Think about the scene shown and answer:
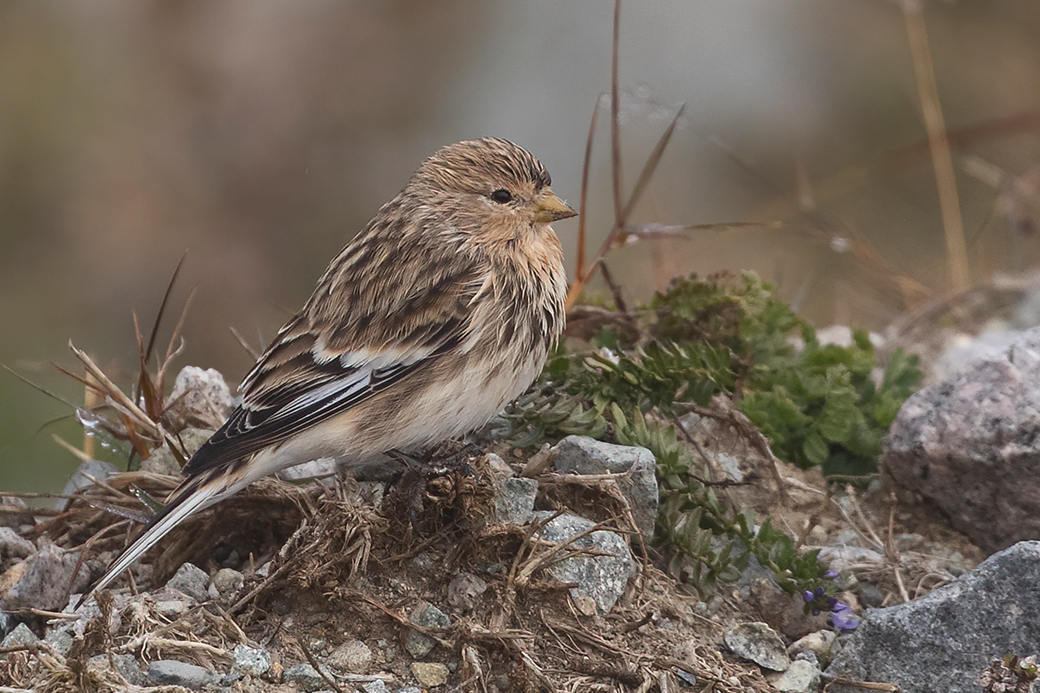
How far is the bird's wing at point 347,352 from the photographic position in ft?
10.8

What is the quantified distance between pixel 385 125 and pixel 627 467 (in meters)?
6.64

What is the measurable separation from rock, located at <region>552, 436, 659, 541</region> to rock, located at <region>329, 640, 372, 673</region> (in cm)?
84

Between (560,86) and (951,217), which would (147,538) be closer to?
(951,217)

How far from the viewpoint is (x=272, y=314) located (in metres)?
7.35

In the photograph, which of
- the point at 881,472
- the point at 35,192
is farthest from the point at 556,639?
the point at 35,192

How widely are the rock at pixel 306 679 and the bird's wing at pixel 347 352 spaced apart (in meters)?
0.66

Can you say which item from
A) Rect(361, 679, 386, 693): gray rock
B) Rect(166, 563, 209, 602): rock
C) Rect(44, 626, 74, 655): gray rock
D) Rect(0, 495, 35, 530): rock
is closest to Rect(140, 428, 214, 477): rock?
Rect(0, 495, 35, 530): rock

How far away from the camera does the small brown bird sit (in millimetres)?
3252

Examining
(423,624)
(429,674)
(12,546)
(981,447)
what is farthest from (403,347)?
(981,447)

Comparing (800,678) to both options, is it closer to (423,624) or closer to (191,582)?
(423,624)

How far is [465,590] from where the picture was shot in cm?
312

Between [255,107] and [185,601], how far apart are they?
7.16 meters

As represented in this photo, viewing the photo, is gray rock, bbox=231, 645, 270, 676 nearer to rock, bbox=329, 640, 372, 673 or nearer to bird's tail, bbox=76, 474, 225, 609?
rock, bbox=329, 640, 372, 673

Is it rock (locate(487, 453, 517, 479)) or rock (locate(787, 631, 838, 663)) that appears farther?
rock (locate(487, 453, 517, 479))
